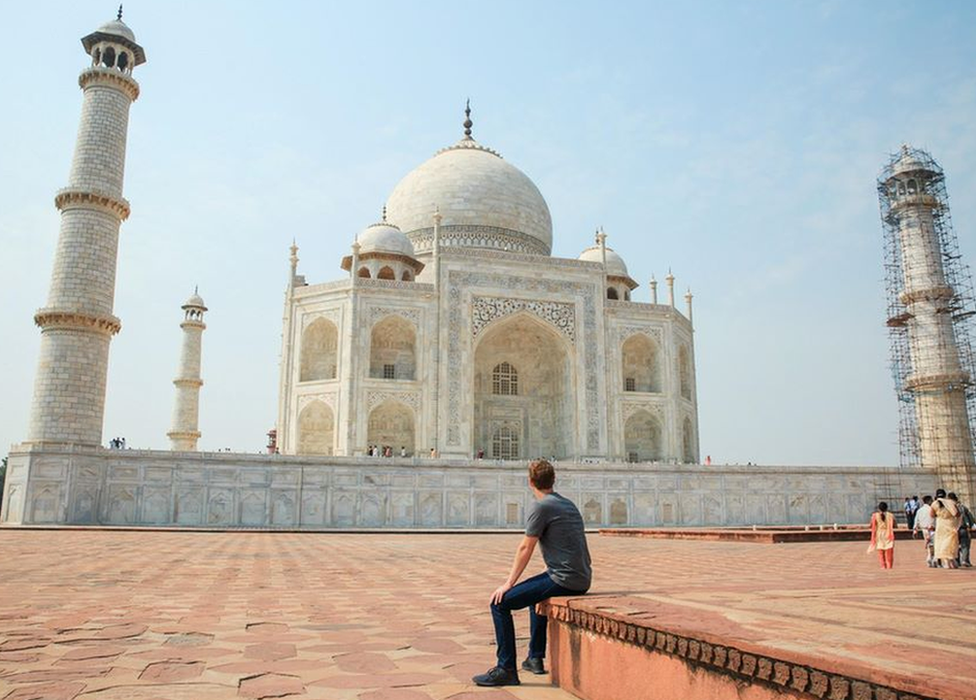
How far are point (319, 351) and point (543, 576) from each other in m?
21.9

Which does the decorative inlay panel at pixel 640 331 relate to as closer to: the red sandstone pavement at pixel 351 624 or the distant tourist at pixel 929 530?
the distant tourist at pixel 929 530

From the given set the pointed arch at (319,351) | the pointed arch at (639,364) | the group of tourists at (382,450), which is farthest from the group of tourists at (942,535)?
the pointed arch at (319,351)

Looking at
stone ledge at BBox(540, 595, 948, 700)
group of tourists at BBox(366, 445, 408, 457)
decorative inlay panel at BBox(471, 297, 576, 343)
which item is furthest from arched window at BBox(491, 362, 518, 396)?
stone ledge at BBox(540, 595, 948, 700)

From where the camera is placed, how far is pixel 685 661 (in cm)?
196

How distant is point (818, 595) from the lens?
2861 millimetres

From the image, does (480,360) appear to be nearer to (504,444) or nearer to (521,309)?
(521,309)

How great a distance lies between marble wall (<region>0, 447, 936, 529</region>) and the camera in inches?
612

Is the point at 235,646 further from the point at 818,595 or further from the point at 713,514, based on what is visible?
the point at 713,514

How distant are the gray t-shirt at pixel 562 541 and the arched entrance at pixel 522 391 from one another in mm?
21021

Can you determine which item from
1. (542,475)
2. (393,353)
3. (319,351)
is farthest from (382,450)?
(542,475)

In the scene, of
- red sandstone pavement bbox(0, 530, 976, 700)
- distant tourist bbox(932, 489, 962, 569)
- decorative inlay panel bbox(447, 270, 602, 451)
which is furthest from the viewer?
decorative inlay panel bbox(447, 270, 602, 451)

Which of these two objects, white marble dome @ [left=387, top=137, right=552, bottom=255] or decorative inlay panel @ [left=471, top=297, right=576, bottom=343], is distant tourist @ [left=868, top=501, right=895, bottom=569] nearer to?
decorative inlay panel @ [left=471, top=297, right=576, bottom=343]

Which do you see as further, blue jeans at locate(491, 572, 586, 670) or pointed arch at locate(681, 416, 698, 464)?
pointed arch at locate(681, 416, 698, 464)

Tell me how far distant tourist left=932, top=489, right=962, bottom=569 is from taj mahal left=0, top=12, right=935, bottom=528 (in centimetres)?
1154
